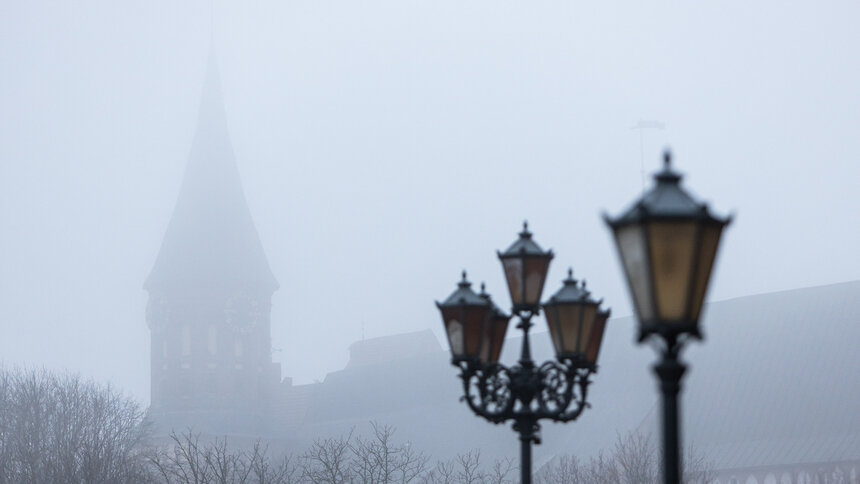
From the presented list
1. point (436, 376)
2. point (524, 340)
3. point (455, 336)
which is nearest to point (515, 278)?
point (524, 340)

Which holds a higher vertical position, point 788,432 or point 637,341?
point 788,432

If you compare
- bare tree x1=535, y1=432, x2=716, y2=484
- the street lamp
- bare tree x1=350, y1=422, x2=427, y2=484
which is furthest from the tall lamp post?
bare tree x1=535, y1=432, x2=716, y2=484

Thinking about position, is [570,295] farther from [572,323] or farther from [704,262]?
[704,262]

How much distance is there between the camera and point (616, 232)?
636cm

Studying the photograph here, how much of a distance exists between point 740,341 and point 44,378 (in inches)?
1279

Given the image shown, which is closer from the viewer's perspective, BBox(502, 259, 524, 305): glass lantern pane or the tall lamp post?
the tall lamp post

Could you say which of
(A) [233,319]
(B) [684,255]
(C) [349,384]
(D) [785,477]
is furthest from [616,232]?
(C) [349,384]

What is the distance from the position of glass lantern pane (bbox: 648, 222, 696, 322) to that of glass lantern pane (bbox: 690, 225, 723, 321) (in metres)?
0.05

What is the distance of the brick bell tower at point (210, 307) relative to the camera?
87000mm

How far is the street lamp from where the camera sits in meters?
6.17

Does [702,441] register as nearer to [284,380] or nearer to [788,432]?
[788,432]

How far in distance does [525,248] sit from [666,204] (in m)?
5.70

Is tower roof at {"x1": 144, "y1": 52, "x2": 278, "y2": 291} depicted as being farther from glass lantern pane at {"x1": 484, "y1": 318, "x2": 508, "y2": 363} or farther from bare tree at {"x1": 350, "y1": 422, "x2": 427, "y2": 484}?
glass lantern pane at {"x1": 484, "y1": 318, "x2": 508, "y2": 363}

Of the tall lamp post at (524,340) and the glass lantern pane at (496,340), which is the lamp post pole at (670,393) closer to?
the tall lamp post at (524,340)
